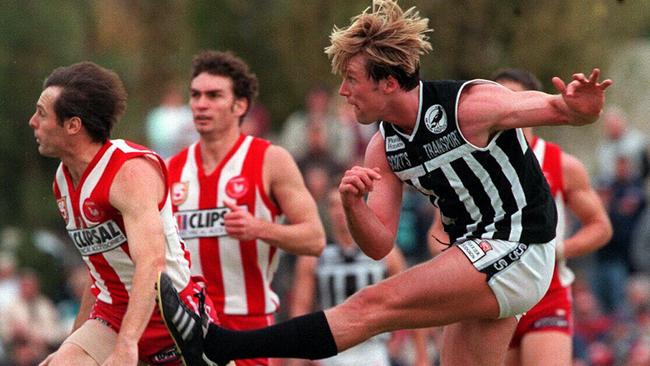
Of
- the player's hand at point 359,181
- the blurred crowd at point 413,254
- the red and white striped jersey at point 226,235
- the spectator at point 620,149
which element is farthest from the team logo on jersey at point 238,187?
the spectator at point 620,149

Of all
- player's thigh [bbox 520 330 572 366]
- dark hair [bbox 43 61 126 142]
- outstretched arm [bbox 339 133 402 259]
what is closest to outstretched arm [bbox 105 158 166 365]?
dark hair [bbox 43 61 126 142]

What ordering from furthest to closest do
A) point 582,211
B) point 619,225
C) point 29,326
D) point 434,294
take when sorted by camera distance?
1. point 619,225
2. point 29,326
3. point 582,211
4. point 434,294

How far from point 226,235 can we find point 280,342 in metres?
1.82

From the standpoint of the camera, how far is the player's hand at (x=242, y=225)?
28.0ft

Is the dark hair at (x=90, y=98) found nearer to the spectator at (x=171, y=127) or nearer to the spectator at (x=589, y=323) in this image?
the spectator at (x=171, y=127)

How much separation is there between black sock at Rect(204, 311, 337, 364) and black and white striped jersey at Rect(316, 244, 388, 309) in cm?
405

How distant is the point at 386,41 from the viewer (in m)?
7.16

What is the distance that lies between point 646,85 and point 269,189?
810cm

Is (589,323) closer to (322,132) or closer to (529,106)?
(322,132)

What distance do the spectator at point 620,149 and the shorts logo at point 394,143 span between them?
7.47m

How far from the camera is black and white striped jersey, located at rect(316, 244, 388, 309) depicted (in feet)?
36.6

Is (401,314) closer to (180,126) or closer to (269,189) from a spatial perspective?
(269,189)

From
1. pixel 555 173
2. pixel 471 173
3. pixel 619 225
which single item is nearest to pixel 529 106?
pixel 471 173

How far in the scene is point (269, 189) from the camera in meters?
8.91
